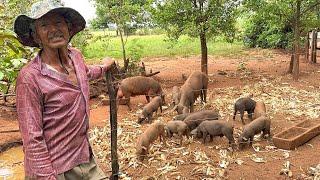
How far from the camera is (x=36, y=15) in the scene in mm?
2631

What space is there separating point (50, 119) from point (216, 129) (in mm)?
5327

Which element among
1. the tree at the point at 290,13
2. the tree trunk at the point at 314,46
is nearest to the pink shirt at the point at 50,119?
the tree at the point at 290,13

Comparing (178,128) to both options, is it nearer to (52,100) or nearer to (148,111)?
(148,111)

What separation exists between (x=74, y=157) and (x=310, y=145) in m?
5.70

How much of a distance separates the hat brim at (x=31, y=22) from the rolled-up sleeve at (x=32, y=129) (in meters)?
0.40

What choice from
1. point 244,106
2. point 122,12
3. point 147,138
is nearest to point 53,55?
point 147,138

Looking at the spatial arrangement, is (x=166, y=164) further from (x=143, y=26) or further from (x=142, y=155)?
(x=143, y=26)

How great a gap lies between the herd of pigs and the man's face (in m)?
4.63

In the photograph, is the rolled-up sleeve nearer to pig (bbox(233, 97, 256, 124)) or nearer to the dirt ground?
the dirt ground

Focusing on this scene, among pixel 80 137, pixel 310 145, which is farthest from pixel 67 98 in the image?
pixel 310 145

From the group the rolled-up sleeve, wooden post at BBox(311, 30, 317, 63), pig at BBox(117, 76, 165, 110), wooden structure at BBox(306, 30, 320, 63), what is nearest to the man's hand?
the rolled-up sleeve

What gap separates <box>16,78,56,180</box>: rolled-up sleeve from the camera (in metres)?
2.53

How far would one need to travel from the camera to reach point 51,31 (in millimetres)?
2695

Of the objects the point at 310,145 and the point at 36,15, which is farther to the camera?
the point at 310,145
